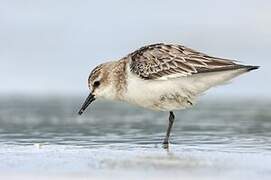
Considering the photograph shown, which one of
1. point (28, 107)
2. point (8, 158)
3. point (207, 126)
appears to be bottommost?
point (28, 107)

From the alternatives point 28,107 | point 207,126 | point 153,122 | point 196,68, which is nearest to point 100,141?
point 196,68

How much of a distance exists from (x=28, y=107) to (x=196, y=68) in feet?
36.0

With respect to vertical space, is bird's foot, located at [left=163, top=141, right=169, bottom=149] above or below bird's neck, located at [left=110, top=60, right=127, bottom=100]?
below

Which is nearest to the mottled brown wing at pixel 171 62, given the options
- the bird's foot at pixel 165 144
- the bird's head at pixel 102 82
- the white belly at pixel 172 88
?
the white belly at pixel 172 88

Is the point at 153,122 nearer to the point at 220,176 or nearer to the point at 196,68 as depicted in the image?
the point at 196,68

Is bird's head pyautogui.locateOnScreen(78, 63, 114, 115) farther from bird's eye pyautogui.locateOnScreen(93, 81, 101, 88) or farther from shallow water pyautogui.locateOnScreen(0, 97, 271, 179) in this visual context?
shallow water pyautogui.locateOnScreen(0, 97, 271, 179)

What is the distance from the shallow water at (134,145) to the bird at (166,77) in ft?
2.25

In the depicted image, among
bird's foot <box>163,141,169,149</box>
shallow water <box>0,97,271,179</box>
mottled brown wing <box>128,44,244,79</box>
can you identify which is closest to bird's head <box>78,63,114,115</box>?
mottled brown wing <box>128,44,244,79</box>

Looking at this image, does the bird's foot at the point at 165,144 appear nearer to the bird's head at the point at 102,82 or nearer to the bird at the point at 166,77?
the bird at the point at 166,77

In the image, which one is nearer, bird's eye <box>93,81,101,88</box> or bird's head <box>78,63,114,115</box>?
bird's head <box>78,63,114,115</box>

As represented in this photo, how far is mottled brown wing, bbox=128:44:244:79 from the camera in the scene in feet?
41.2

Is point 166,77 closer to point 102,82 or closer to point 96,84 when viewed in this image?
point 102,82

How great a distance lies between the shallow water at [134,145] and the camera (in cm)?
967

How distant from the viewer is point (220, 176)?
920 cm
